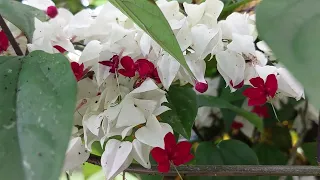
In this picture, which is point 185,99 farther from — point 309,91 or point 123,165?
point 309,91

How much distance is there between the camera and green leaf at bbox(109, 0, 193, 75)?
0.91ft

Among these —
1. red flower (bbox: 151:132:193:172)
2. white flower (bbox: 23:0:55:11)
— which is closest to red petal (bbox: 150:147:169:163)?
red flower (bbox: 151:132:193:172)

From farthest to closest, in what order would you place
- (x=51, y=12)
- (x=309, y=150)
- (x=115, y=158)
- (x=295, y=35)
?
(x=309, y=150)
(x=51, y=12)
(x=115, y=158)
(x=295, y=35)

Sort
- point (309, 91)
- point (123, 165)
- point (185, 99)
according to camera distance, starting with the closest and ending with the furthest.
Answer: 1. point (309, 91)
2. point (123, 165)
3. point (185, 99)

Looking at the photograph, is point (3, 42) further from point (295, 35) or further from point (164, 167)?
point (295, 35)

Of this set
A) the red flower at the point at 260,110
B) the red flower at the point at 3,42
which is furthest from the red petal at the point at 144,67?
the red flower at the point at 260,110

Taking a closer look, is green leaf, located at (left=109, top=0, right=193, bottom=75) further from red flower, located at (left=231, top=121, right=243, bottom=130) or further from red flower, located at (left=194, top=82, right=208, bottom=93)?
red flower, located at (left=231, top=121, right=243, bottom=130)

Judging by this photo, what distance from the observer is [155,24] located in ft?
0.92

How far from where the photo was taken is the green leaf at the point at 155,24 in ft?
0.91

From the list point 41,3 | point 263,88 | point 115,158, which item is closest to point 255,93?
point 263,88

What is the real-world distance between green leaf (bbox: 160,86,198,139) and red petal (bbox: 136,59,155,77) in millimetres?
57

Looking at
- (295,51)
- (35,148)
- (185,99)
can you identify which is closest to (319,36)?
(295,51)

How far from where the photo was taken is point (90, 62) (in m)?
0.37

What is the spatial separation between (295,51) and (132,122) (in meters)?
0.17
